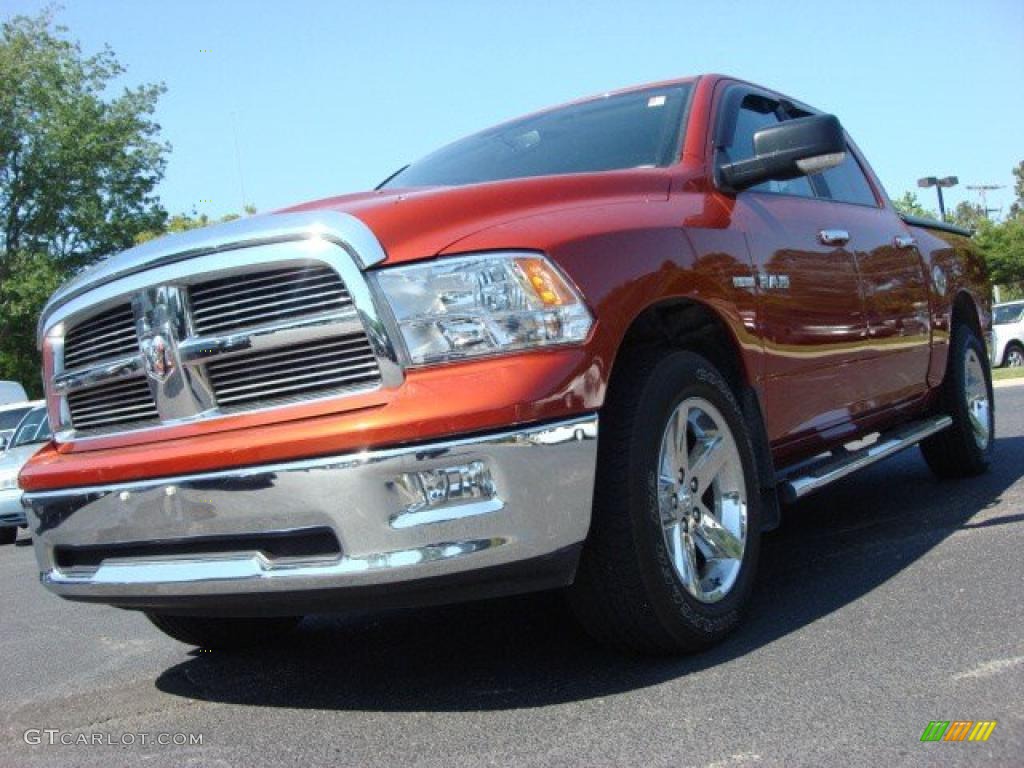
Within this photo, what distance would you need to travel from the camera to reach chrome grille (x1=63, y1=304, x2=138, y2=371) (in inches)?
125

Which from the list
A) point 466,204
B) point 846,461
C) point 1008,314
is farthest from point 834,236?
point 1008,314

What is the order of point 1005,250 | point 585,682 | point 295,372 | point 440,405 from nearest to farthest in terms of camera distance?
point 440,405, point 295,372, point 585,682, point 1005,250

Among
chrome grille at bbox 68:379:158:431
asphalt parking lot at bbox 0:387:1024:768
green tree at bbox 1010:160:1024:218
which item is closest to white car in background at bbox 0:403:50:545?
asphalt parking lot at bbox 0:387:1024:768

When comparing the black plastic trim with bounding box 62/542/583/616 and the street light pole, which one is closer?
the black plastic trim with bounding box 62/542/583/616

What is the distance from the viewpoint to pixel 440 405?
2.62 meters

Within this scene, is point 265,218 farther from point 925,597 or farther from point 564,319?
point 925,597

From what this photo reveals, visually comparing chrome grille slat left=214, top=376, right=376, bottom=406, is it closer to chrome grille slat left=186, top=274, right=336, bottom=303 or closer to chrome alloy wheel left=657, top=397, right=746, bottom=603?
chrome grille slat left=186, top=274, right=336, bottom=303

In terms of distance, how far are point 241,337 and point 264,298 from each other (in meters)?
0.12

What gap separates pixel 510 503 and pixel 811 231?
2194 millimetres

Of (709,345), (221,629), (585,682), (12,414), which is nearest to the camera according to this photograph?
(585,682)

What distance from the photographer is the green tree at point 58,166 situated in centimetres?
3212

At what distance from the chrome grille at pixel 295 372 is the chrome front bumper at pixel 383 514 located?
→ 23cm

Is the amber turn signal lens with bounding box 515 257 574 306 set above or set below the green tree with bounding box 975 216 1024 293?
above

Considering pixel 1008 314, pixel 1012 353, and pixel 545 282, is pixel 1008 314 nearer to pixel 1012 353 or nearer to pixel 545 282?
pixel 1012 353
